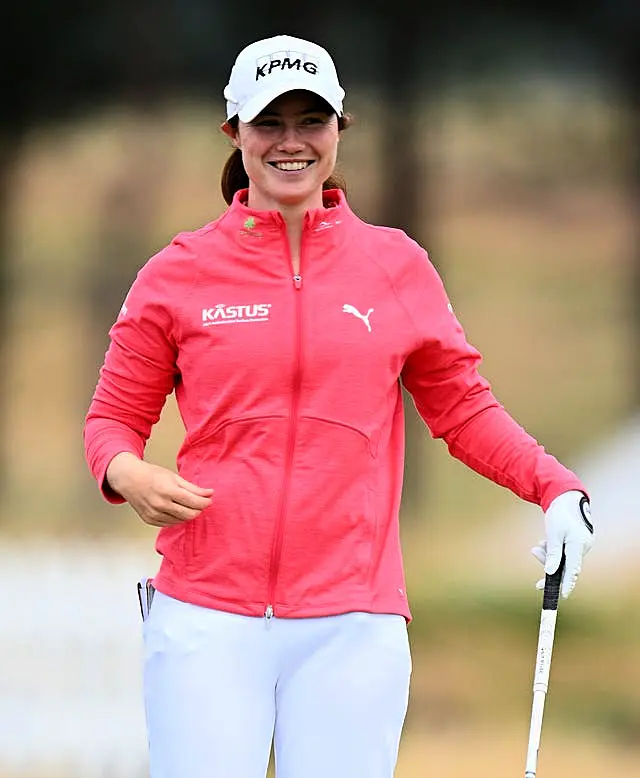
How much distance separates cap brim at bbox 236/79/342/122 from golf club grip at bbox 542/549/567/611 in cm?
64

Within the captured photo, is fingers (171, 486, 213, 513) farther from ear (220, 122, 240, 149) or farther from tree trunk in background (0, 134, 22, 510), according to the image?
tree trunk in background (0, 134, 22, 510)

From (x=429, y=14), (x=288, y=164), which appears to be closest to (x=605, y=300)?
(x=429, y=14)

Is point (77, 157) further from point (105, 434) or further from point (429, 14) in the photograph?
point (105, 434)

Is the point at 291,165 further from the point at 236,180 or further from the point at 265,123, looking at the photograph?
the point at 236,180

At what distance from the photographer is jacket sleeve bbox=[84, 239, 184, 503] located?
189 cm

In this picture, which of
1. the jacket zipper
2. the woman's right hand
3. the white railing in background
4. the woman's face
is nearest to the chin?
the woman's face

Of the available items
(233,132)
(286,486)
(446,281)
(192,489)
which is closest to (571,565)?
(286,486)

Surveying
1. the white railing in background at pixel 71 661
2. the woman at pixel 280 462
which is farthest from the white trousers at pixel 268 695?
the white railing in background at pixel 71 661

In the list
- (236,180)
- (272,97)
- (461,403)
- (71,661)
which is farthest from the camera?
(71,661)

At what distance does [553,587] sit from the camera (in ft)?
6.32

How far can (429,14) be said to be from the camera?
3490mm

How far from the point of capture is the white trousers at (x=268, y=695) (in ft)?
5.87

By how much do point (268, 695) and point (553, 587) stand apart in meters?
0.39

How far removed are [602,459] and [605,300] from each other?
37 centimetres
